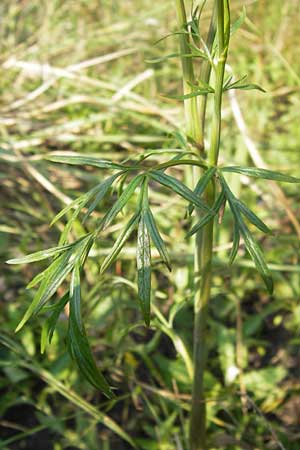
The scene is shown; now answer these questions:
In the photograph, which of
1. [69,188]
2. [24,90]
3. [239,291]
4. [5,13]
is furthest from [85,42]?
[239,291]

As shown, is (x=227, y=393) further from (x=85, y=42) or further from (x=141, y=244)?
(x=85, y=42)

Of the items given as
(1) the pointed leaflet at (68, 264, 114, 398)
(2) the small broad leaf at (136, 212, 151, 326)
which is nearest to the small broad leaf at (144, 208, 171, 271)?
(2) the small broad leaf at (136, 212, 151, 326)

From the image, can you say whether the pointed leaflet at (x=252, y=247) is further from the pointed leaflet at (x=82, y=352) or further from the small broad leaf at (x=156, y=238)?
the pointed leaflet at (x=82, y=352)

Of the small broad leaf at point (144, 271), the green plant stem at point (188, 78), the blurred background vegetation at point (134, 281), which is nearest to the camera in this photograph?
the small broad leaf at point (144, 271)

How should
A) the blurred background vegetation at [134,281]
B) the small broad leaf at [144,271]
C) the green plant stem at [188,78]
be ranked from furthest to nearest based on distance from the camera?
the blurred background vegetation at [134,281], the green plant stem at [188,78], the small broad leaf at [144,271]

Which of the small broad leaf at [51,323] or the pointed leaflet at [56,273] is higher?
the pointed leaflet at [56,273]

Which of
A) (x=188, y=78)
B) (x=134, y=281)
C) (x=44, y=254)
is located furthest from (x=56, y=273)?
(x=134, y=281)

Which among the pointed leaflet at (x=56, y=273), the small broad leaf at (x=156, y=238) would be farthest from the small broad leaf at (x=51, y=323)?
the small broad leaf at (x=156, y=238)
